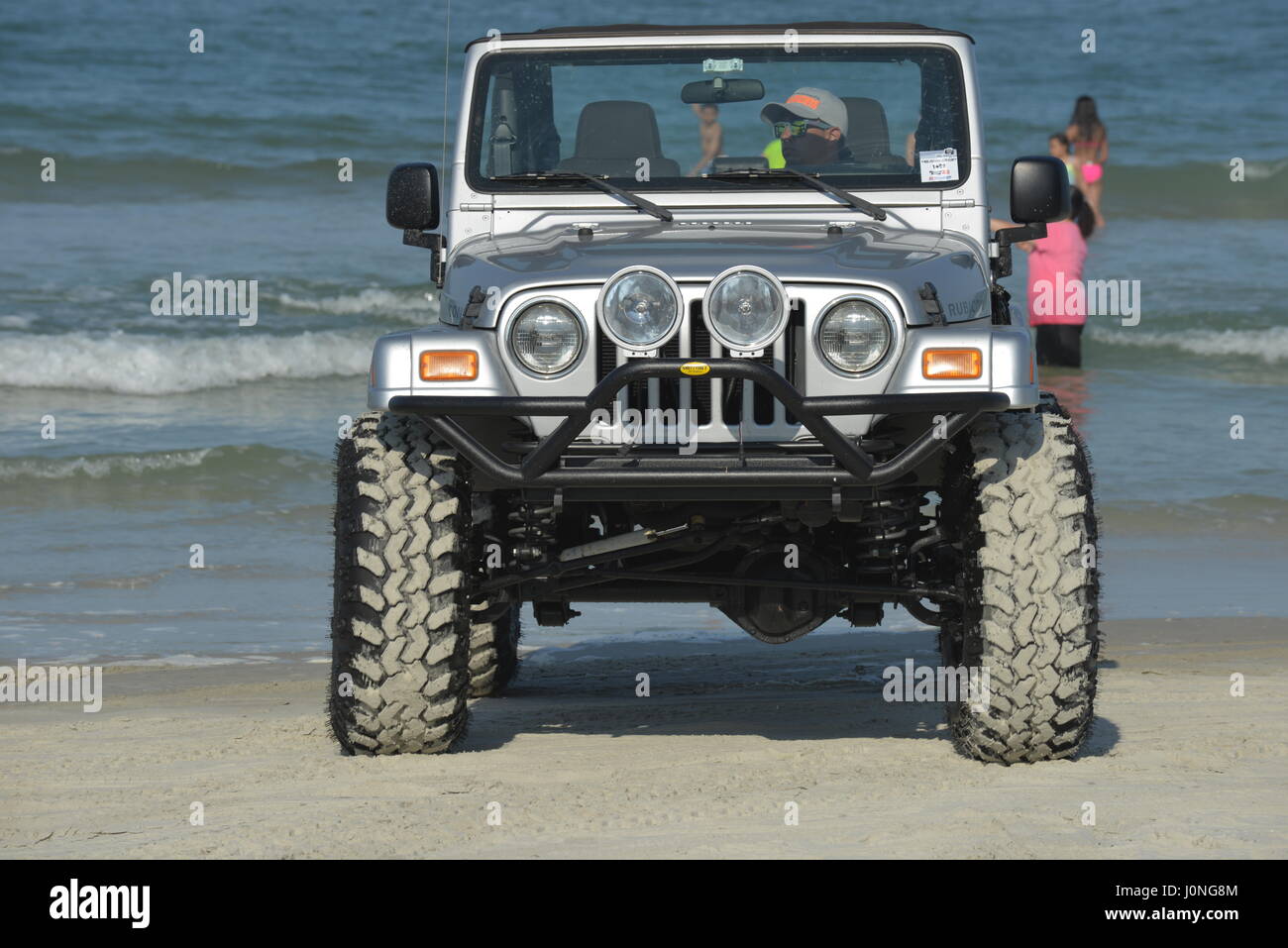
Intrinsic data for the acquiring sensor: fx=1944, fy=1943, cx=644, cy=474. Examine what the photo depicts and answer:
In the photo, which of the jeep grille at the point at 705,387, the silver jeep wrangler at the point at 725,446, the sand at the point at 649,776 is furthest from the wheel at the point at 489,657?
the jeep grille at the point at 705,387

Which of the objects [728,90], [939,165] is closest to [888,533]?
[939,165]

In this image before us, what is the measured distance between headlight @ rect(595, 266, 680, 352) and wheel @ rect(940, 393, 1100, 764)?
3.00 feet

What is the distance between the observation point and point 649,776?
5.24m

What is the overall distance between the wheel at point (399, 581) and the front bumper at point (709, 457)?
30 centimetres

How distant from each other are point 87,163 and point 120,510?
496 inches

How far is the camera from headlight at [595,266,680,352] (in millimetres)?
4832

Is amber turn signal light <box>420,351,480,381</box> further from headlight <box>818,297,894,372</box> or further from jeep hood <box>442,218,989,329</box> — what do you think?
headlight <box>818,297,894,372</box>

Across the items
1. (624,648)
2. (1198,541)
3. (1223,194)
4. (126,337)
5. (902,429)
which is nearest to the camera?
(902,429)

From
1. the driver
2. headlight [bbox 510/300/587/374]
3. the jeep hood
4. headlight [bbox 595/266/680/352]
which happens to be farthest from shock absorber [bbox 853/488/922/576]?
the driver

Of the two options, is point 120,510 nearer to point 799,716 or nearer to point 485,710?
point 485,710

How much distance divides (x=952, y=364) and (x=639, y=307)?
2.59 feet
